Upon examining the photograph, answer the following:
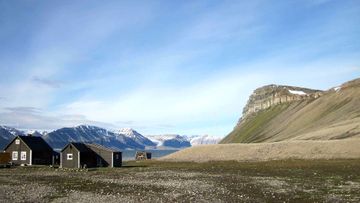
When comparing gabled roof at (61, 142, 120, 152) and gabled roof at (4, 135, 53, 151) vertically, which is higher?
gabled roof at (4, 135, 53, 151)

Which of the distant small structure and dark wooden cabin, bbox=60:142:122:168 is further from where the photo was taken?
the distant small structure

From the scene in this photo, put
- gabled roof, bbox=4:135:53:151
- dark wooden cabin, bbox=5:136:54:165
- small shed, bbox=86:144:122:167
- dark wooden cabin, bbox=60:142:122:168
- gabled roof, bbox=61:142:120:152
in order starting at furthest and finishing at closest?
gabled roof, bbox=4:135:53:151 → dark wooden cabin, bbox=5:136:54:165 → small shed, bbox=86:144:122:167 → gabled roof, bbox=61:142:120:152 → dark wooden cabin, bbox=60:142:122:168

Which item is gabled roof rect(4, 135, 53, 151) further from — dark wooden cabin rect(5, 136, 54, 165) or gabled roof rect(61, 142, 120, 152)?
gabled roof rect(61, 142, 120, 152)

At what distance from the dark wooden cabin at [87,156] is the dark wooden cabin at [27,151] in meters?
11.6

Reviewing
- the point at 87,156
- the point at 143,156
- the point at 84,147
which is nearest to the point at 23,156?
the point at 84,147

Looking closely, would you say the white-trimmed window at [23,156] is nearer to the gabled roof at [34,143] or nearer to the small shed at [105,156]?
the gabled roof at [34,143]

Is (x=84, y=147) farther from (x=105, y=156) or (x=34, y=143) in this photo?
(x=34, y=143)

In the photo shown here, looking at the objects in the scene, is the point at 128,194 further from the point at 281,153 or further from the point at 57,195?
the point at 281,153

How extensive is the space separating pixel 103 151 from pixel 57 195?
63.0 m

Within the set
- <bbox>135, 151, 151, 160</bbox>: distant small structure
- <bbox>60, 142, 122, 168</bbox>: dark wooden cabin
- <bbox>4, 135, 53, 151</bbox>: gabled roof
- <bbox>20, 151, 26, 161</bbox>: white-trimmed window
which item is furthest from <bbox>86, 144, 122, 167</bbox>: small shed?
<bbox>135, 151, 151, 160</bbox>: distant small structure

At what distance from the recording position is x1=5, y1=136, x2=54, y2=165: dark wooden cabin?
108 metres

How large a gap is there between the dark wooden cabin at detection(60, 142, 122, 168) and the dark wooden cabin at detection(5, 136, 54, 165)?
456 inches

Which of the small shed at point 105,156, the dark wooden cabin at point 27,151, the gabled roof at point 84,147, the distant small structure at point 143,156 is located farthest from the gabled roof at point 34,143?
the distant small structure at point 143,156

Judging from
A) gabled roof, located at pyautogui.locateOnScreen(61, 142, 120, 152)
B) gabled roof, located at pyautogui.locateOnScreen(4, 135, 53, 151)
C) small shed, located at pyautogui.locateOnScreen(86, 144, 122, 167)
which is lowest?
small shed, located at pyautogui.locateOnScreen(86, 144, 122, 167)
